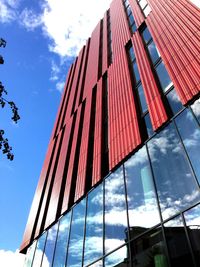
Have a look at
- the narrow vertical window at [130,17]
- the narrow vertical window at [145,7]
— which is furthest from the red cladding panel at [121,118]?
the narrow vertical window at [145,7]

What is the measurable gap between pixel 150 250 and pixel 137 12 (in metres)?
19.3

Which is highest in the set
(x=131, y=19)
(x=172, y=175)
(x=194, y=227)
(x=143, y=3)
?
(x=131, y=19)

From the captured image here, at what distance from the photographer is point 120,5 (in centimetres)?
2877

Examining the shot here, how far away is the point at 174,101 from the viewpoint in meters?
12.0

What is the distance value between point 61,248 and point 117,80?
11.6m

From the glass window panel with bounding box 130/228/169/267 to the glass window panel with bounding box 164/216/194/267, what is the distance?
29cm

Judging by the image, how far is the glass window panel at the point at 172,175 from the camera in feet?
28.9

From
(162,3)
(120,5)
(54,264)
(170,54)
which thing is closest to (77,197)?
(54,264)

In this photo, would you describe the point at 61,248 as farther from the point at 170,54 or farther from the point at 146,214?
the point at 170,54

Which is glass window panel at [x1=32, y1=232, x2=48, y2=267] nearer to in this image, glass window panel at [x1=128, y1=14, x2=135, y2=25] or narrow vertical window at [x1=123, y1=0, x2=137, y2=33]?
narrow vertical window at [x1=123, y1=0, x2=137, y2=33]

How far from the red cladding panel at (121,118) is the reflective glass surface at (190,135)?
2.64 meters

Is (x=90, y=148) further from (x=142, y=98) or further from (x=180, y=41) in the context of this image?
(x=180, y=41)

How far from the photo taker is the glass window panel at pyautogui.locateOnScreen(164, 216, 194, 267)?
25.7ft

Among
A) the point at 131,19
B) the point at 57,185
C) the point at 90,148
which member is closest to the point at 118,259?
the point at 90,148
